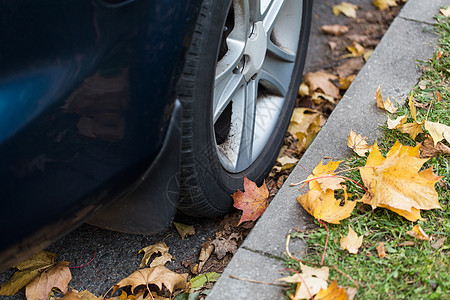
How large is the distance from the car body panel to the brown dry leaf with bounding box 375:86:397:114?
1.10 meters

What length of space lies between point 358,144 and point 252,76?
50 centimetres

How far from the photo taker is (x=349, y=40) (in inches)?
124

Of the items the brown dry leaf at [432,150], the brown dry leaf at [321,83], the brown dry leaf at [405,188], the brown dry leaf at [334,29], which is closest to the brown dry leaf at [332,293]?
the brown dry leaf at [405,188]

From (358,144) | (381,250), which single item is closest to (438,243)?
(381,250)

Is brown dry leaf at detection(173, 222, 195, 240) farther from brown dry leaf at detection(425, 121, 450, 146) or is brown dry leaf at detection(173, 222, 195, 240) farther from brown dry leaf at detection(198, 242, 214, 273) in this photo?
brown dry leaf at detection(425, 121, 450, 146)

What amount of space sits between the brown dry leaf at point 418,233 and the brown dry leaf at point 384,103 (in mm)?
671

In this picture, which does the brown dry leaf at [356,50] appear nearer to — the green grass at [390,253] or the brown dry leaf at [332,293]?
the green grass at [390,253]

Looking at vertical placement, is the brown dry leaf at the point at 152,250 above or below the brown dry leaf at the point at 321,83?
above

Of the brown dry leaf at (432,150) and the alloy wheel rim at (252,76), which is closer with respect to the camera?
the alloy wheel rim at (252,76)

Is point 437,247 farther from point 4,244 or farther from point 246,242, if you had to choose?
point 4,244

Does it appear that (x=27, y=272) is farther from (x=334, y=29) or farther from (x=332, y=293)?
(x=334, y=29)

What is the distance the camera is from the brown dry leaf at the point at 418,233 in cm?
146

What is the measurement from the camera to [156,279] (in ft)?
5.24

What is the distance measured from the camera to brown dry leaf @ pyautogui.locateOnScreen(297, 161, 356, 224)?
1.53 metres
